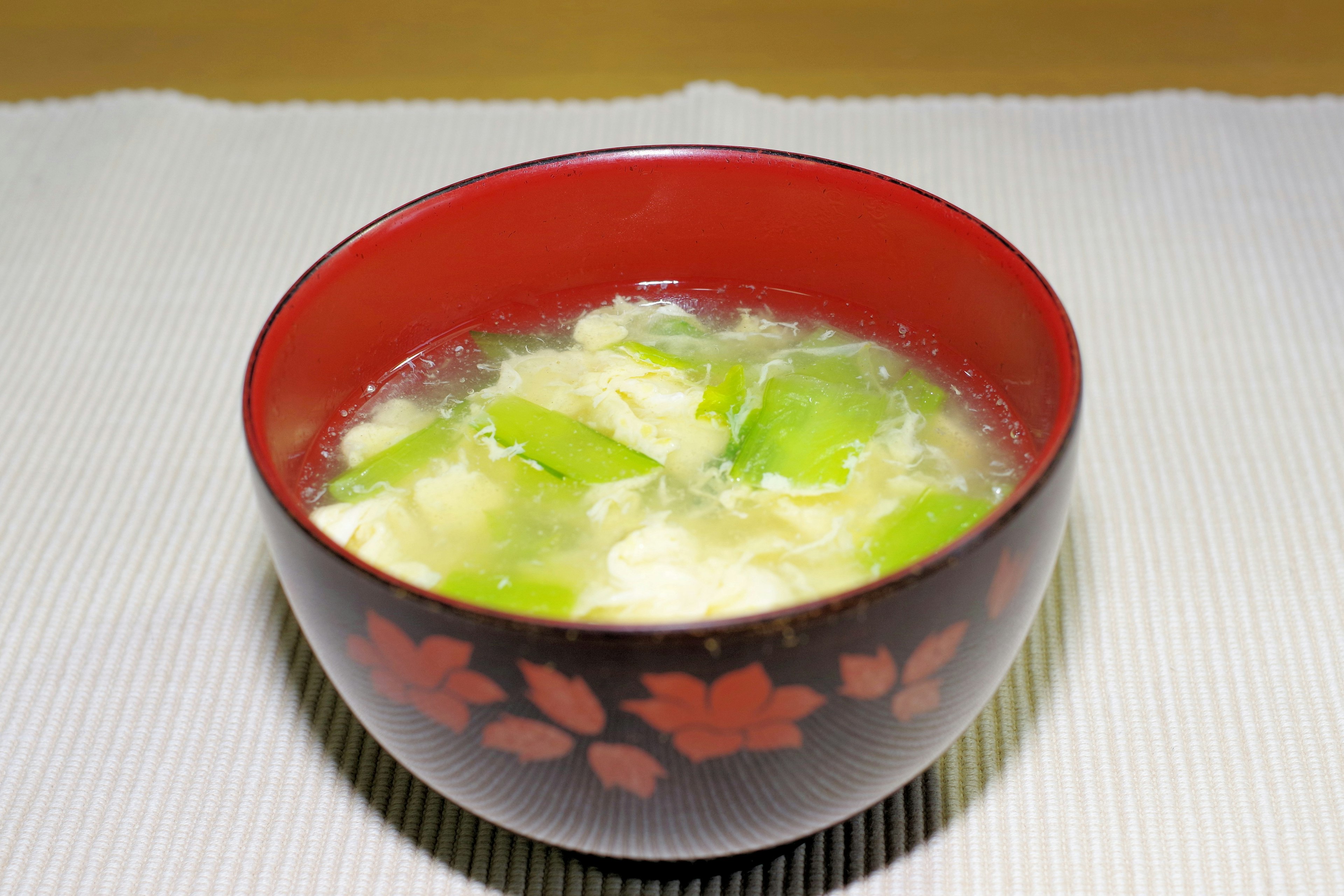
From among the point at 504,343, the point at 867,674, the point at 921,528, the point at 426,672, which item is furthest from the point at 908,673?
the point at 504,343

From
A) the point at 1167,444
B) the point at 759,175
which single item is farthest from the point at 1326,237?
the point at 759,175

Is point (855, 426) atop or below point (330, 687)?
atop

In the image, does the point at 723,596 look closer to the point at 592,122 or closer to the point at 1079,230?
the point at 1079,230

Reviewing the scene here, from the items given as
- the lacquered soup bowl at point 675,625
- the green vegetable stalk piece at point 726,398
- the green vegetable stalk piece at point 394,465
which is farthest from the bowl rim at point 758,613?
the green vegetable stalk piece at point 726,398

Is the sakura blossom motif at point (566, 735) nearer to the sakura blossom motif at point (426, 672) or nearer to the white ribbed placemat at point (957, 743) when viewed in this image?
the sakura blossom motif at point (426, 672)

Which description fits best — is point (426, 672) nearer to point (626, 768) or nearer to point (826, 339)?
point (626, 768)

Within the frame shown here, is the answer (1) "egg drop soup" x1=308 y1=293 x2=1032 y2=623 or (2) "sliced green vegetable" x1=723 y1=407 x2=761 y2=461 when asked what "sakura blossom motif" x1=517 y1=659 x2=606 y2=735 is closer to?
(1) "egg drop soup" x1=308 y1=293 x2=1032 y2=623
